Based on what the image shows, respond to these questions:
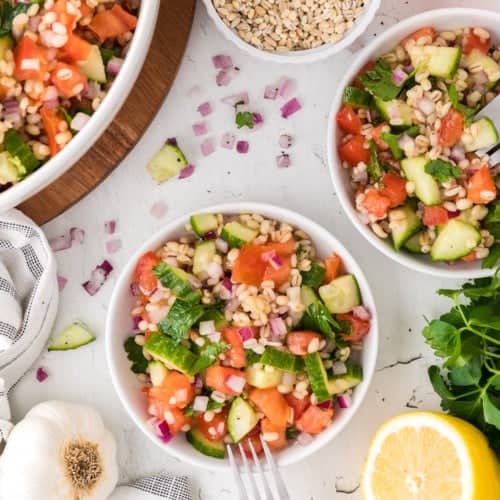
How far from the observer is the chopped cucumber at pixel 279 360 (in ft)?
6.63

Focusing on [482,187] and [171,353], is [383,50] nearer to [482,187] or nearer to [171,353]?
[482,187]

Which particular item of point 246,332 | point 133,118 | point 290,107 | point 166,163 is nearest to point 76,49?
point 133,118

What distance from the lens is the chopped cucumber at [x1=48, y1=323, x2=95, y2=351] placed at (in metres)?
2.22

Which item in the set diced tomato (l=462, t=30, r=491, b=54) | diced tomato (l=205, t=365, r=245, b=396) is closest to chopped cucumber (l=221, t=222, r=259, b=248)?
diced tomato (l=205, t=365, r=245, b=396)

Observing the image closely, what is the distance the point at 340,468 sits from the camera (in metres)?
2.21

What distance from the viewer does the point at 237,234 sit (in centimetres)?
206

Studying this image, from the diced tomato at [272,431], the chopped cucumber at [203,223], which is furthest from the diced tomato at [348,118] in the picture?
the diced tomato at [272,431]

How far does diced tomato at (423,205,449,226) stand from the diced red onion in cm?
39

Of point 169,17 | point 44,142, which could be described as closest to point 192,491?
point 44,142

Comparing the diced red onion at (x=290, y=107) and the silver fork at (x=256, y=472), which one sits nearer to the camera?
the silver fork at (x=256, y=472)

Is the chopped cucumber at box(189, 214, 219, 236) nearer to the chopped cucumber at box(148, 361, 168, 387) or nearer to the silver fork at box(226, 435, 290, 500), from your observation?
the chopped cucumber at box(148, 361, 168, 387)

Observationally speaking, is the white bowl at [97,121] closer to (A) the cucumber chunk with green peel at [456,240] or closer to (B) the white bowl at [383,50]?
(B) the white bowl at [383,50]

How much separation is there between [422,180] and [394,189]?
2.5 inches

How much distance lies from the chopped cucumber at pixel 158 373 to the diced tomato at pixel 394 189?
0.58m
